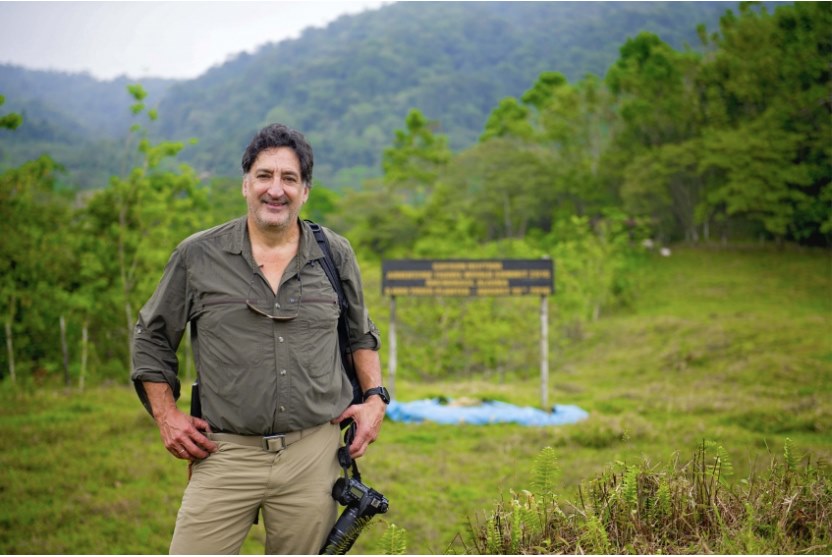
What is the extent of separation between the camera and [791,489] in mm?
2779

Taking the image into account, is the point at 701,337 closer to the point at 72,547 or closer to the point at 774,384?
the point at 774,384

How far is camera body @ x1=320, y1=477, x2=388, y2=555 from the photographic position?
2.79 m

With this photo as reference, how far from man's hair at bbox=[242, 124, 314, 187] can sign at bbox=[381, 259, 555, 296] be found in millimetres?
10119

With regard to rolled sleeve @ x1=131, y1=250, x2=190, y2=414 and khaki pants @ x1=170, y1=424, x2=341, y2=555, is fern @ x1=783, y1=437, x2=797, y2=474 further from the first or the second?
rolled sleeve @ x1=131, y1=250, x2=190, y2=414

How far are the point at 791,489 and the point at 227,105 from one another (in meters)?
169

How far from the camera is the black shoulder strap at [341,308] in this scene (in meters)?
3.05

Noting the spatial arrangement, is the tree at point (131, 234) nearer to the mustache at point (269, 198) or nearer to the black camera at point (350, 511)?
the mustache at point (269, 198)

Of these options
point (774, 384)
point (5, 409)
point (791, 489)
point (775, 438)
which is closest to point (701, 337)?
point (774, 384)

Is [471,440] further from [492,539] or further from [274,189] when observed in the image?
[274,189]

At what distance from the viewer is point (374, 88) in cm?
15212

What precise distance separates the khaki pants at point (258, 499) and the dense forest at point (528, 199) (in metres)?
9.35

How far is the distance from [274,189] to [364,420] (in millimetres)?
1092

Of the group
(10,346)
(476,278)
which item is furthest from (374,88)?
(476,278)

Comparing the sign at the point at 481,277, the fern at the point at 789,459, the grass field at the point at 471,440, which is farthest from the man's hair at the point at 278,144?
the sign at the point at 481,277
